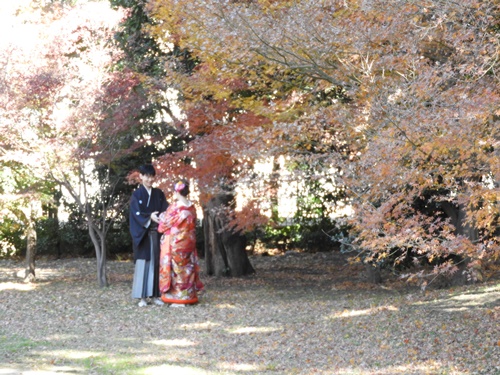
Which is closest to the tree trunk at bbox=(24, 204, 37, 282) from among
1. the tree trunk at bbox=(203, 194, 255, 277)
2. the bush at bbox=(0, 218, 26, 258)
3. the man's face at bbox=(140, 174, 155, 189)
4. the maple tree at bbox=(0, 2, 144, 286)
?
the maple tree at bbox=(0, 2, 144, 286)

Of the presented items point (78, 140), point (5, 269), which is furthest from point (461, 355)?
point (5, 269)

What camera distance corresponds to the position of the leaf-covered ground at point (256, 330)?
5.85 meters

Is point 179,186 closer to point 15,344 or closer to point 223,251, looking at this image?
point 15,344

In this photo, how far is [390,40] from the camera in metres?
5.99

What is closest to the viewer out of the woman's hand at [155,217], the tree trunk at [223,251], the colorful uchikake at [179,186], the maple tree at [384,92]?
the maple tree at [384,92]

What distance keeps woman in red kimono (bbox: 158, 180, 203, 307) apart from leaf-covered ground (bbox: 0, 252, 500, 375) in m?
0.22

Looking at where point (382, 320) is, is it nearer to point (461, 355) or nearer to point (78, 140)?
point (461, 355)

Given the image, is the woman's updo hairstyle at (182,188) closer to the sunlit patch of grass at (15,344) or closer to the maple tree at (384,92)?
the maple tree at (384,92)

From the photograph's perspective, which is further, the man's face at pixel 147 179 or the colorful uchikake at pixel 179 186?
the man's face at pixel 147 179

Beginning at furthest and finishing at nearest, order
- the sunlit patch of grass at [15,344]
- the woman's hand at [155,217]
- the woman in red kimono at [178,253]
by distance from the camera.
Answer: the woman's hand at [155,217], the woman in red kimono at [178,253], the sunlit patch of grass at [15,344]

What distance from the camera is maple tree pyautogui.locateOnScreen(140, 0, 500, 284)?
195 inches

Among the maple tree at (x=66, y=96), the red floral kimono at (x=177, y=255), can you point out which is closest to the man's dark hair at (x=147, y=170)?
the red floral kimono at (x=177, y=255)

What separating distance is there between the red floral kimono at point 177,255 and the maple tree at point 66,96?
1.65 m

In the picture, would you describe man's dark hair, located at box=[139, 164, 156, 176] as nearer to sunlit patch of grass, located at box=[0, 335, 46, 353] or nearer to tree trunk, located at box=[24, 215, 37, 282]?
sunlit patch of grass, located at box=[0, 335, 46, 353]
